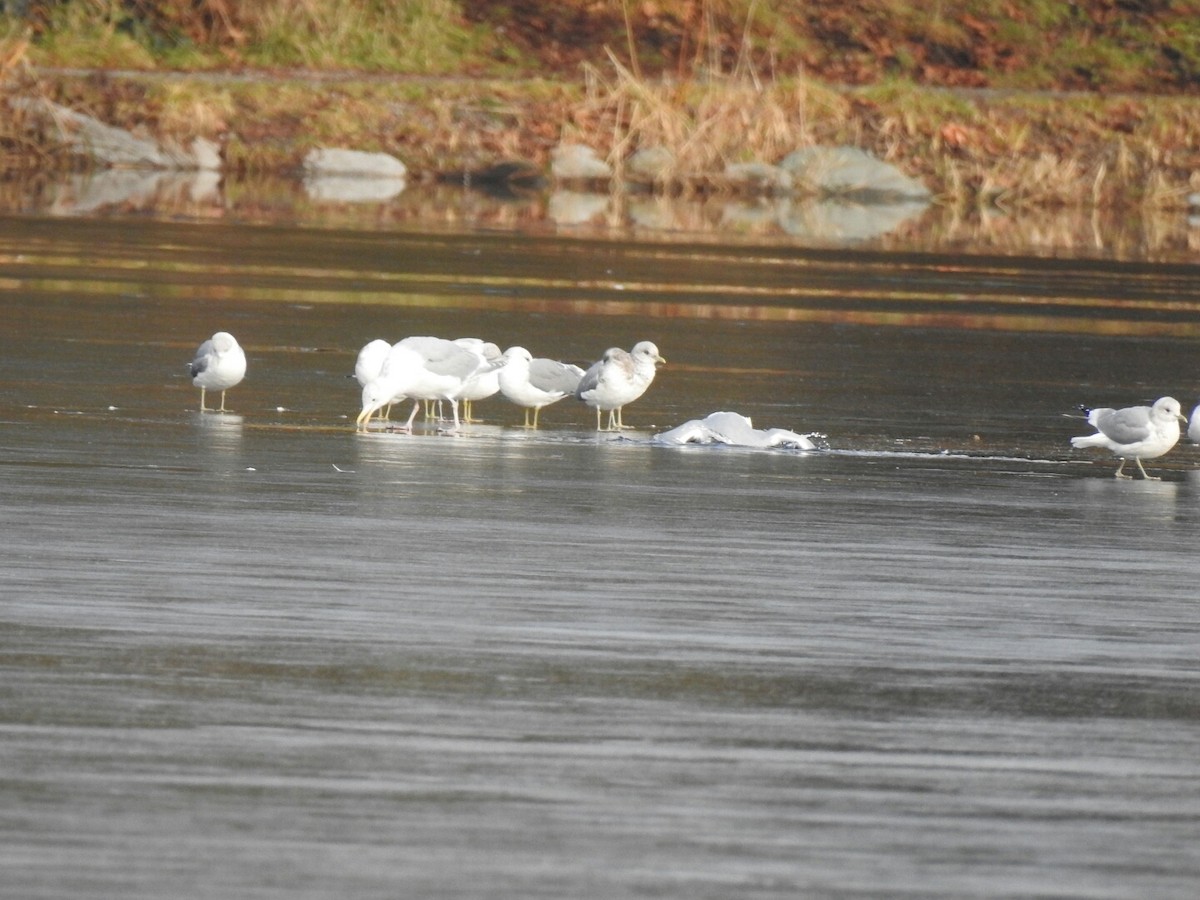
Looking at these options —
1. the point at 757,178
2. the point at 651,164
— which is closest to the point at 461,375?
the point at 757,178

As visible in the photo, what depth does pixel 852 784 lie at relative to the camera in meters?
5.03

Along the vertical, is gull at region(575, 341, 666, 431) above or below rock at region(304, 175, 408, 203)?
below

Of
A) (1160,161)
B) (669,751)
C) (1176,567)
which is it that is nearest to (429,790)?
(669,751)

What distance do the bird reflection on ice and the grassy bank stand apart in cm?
2449

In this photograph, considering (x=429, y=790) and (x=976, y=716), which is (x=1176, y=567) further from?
(x=429, y=790)


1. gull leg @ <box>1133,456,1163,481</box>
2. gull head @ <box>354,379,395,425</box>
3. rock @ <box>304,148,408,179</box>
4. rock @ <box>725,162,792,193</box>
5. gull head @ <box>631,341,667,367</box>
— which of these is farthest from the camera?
rock @ <box>304,148,408,179</box>

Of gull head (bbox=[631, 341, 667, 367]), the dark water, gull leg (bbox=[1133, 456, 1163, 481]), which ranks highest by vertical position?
gull head (bbox=[631, 341, 667, 367])

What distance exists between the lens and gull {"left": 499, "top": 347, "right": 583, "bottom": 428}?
1124cm

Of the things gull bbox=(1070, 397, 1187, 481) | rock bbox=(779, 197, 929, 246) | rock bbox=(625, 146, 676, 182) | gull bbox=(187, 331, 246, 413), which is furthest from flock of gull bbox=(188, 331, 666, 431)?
rock bbox=(625, 146, 676, 182)

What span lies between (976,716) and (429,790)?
143 cm

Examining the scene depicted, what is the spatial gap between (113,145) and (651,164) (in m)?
7.86

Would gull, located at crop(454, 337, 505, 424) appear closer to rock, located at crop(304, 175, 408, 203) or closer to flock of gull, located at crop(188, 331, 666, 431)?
flock of gull, located at crop(188, 331, 666, 431)

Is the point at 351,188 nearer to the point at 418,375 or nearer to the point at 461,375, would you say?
the point at 461,375

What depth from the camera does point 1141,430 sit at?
9969 mm
